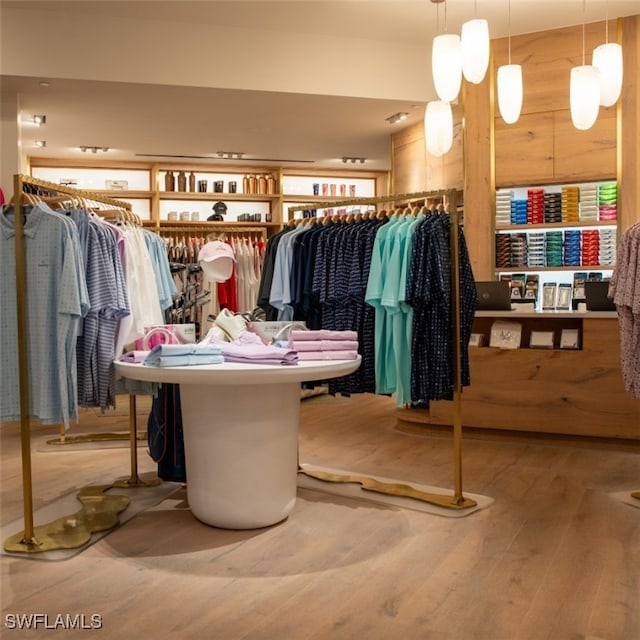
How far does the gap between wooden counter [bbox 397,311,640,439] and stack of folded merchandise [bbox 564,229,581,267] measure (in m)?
1.25

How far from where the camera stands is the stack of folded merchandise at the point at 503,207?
6605mm

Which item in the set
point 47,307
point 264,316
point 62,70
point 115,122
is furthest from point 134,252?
point 115,122

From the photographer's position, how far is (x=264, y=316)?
4.46 metres

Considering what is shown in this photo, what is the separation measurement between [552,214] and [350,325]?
11.0 ft

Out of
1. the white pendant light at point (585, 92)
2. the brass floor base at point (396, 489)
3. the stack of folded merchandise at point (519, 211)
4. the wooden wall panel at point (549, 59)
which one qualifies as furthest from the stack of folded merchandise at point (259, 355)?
the wooden wall panel at point (549, 59)

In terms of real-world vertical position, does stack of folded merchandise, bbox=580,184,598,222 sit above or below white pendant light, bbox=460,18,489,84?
below

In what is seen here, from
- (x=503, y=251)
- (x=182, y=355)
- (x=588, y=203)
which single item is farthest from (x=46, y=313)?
(x=588, y=203)

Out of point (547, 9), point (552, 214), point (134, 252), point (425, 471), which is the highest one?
point (547, 9)

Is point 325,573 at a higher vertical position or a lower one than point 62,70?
lower

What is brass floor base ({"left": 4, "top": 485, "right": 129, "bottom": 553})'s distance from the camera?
3.17 meters

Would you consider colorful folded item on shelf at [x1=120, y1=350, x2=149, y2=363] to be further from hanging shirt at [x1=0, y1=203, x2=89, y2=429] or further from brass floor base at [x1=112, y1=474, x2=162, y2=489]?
brass floor base at [x1=112, y1=474, x2=162, y2=489]

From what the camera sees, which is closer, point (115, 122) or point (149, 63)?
point (149, 63)

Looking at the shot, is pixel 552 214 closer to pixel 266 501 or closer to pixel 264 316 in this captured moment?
pixel 264 316

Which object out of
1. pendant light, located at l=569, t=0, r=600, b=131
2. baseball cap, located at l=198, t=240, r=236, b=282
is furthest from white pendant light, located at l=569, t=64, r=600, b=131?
baseball cap, located at l=198, t=240, r=236, b=282
